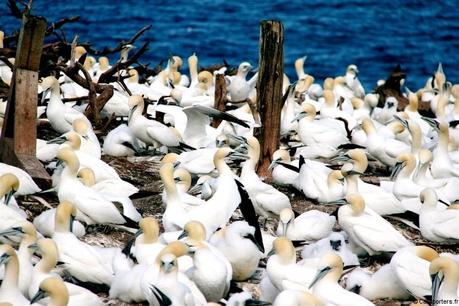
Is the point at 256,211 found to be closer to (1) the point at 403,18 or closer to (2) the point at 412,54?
(2) the point at 412,54

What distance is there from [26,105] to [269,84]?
7.62ft

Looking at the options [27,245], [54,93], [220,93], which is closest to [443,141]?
[220,93]

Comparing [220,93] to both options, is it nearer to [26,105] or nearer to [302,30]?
[26,105]

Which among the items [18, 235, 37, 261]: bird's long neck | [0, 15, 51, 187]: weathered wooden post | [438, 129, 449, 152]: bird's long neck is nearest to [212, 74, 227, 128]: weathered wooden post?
[438, 129, 449, 152]: bird's long neck

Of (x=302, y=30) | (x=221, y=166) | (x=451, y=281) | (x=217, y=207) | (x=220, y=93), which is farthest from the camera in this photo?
(x=302, y=30)

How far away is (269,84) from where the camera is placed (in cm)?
1123

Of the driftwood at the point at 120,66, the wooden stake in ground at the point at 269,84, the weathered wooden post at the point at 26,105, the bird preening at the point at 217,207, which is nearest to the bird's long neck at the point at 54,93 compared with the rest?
the bird preening at the point at 217,207

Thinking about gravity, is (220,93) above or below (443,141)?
above

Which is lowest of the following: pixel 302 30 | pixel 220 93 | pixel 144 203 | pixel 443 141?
pixel 302 30

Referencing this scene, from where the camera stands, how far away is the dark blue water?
3061 cm

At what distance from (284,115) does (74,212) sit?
493cm

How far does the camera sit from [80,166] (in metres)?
10.2

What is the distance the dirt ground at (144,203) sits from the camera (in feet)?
30.1

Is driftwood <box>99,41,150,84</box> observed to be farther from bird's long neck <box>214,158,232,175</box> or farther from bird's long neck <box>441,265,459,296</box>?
bird's long neck <box>441,265,459,296</box>
